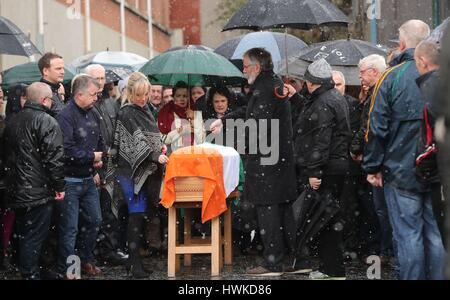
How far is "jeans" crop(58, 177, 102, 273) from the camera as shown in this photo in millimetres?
10359

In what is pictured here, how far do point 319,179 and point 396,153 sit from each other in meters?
1.72

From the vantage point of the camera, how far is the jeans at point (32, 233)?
32.3 feet

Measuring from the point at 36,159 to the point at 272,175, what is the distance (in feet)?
7.43

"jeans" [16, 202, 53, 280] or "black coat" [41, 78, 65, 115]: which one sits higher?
"black coat" [41, 78, 65, 115]

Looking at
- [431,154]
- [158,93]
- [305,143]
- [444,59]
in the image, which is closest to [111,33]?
[158,93]

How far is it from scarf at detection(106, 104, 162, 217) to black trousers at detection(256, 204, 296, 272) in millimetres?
1182

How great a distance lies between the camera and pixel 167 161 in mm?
10570

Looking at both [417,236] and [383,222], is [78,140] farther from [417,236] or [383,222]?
[417,236]

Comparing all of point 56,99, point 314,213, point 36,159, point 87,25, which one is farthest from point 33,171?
point 87,25

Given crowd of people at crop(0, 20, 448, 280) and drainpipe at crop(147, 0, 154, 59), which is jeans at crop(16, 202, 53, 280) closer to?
crowd of people at crop(0, 20, 448, 280)

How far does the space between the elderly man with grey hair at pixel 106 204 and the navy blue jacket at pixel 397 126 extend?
4033 mm

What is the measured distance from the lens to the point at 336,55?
12391 mm

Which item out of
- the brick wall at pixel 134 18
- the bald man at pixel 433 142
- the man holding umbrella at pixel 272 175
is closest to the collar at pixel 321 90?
the man holding umbrella at pixel 272 175

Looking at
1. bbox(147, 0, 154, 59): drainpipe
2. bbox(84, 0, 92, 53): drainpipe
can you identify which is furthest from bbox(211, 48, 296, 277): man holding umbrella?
bbox(147, 0, 154, 59): drainpipe
